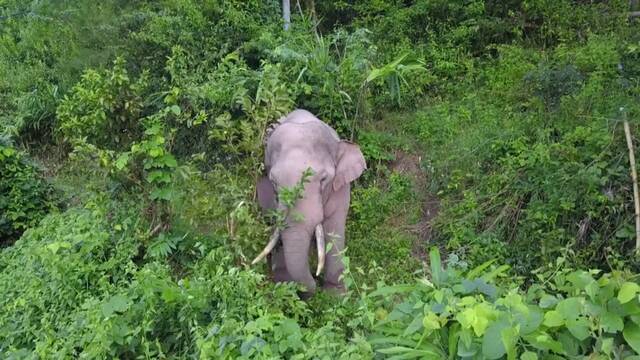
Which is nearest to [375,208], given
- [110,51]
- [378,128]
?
[378,128]

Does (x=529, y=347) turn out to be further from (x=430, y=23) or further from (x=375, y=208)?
(x=430, y=23)

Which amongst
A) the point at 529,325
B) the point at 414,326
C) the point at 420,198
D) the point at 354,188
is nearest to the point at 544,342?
the point at 529,325

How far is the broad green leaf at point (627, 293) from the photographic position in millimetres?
2406

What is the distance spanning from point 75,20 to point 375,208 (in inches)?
198

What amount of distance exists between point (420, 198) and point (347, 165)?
1.70 m

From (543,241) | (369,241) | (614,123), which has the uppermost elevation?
(614,123)

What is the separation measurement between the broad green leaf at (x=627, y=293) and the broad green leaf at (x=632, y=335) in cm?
10

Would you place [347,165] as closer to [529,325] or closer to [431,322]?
[431,322]

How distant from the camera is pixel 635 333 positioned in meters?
2.42

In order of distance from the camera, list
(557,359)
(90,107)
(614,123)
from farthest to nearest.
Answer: (614,123), (90,107), (557,359)

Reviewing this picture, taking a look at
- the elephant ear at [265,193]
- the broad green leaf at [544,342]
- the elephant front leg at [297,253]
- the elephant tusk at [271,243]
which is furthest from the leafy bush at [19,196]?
the broad green leaf at [544,342]

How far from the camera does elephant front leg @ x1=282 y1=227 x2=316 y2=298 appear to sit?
165 inches

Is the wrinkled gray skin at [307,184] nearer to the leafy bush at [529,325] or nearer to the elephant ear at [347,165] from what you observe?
the elephant ear at [347,165]

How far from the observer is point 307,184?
4258mm
